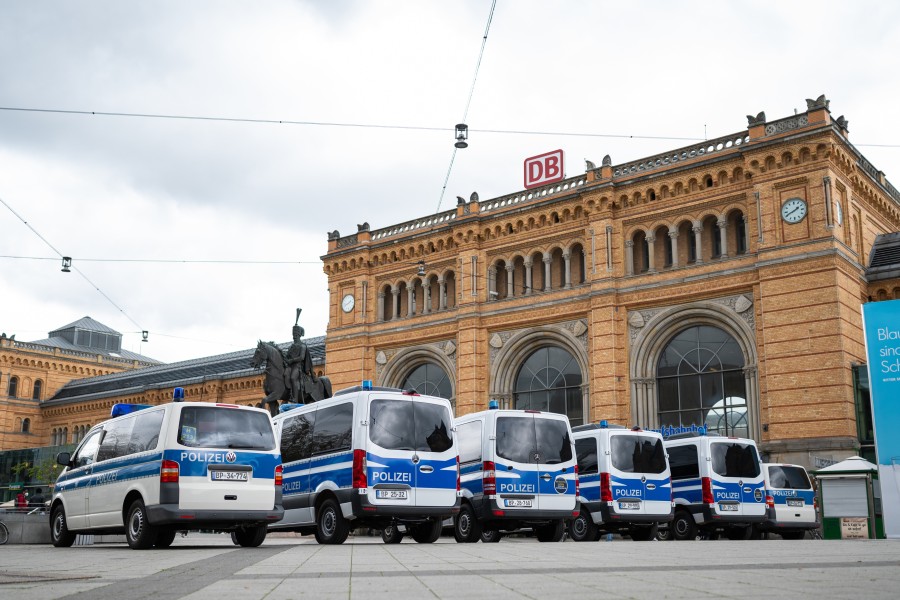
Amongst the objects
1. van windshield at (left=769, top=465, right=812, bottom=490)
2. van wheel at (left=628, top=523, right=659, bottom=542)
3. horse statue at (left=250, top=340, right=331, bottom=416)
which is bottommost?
van wheel at (left=628, top=523, right=659, bottom=542)

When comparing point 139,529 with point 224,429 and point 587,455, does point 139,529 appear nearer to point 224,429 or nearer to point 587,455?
point 224,429

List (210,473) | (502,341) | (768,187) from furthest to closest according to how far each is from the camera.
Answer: (502,341) → (768,187) → (210,473)

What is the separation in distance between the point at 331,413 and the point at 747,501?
33.5 ft

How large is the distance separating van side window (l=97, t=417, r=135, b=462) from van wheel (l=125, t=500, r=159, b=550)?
1059mm

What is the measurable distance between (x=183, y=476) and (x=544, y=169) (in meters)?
24.9

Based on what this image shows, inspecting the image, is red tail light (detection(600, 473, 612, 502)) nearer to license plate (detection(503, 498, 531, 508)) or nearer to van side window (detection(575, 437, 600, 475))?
van side window (detection(575, 437, 600, 475))

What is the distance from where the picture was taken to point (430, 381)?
123 feet

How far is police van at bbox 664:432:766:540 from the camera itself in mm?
19828

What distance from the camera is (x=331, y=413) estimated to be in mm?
15492

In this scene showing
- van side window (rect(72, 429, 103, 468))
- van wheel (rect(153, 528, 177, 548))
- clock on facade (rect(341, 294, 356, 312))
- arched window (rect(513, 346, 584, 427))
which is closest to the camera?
van wheel (rect(153, 528, 177, 548))

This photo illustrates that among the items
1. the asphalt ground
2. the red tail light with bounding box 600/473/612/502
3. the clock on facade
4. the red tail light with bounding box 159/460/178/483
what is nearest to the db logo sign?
the clock on facade

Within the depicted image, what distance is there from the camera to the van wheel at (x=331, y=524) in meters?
14.7

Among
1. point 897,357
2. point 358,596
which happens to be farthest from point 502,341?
point 358,596

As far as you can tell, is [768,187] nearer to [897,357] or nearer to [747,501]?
[897,357]
